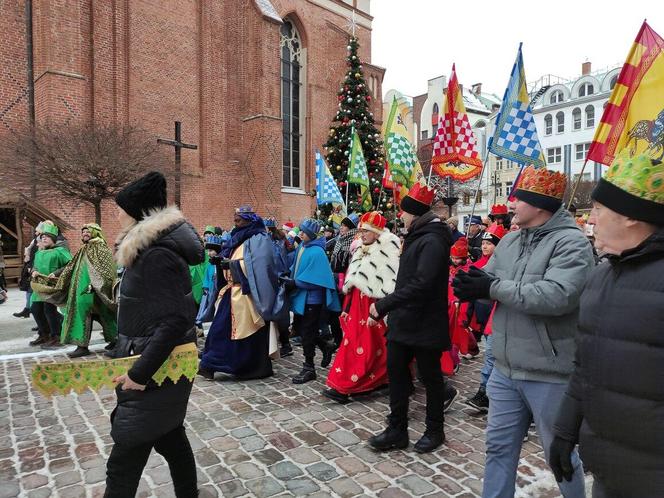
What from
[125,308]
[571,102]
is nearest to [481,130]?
[571,102]

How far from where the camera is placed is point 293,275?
5.95 meters

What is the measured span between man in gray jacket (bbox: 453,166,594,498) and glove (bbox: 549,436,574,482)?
0.45m

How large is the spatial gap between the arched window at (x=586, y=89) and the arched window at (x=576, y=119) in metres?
1.91

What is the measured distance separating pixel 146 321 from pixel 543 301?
6.55 ft

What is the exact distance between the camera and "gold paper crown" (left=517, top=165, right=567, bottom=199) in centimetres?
257

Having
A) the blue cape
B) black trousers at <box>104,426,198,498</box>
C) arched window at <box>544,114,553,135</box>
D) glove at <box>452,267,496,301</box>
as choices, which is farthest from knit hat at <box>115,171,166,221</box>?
arched window at <box>544,114,553,135</box>

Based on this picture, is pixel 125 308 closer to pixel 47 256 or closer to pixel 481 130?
pixel 47 256

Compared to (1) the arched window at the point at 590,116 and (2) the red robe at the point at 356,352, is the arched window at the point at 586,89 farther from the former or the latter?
(2) the red robe at the point at 356,352

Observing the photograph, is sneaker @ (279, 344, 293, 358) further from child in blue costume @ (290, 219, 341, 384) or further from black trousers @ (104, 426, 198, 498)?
black trousers @ (104, 426, 198, 498)

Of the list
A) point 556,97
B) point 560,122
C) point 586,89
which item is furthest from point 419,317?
point 556,97

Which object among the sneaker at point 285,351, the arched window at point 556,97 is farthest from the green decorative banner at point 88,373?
the arched window at point 556,97

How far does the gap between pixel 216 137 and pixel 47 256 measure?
1458 cm

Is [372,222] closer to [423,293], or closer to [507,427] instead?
[423,293]

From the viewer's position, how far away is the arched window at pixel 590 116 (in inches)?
1698
